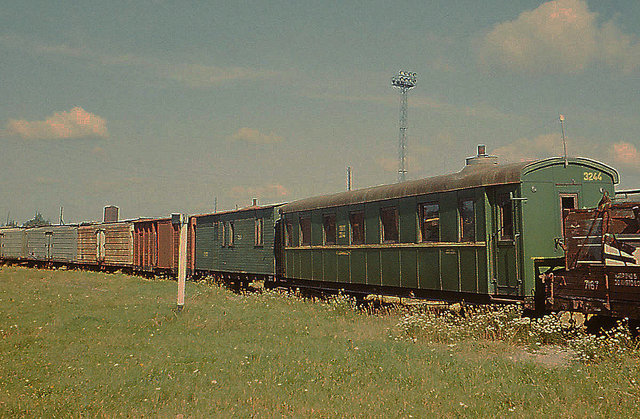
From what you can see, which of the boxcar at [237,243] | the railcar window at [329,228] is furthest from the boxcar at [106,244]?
the railcar window at [329,228]

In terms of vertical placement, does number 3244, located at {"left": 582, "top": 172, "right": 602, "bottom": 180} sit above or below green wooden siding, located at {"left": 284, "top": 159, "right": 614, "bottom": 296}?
above

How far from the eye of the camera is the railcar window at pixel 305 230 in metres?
18.7

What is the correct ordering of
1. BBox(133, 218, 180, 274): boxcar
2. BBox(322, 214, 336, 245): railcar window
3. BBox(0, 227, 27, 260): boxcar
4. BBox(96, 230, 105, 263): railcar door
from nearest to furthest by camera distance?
BBox(322, 214, 336, 245): railcar window
BBox(133, 218, 180, 274): boxcar
BBox(96, 230, 105, 263): railcar door
BBox(0, 227, 27, 260): boxcar

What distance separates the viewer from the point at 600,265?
394 inches

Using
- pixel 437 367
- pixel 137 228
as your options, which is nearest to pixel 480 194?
pixel 437 367

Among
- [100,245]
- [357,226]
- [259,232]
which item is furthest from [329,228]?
[100,245]

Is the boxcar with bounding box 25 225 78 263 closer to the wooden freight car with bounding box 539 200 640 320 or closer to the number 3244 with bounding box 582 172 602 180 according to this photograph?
the number 3244 with bounding box 582 172 602 180

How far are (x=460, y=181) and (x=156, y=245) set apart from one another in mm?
19682

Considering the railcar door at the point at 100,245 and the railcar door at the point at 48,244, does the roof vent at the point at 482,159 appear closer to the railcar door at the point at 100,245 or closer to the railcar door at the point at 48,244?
the railcar door at the point at 100,245

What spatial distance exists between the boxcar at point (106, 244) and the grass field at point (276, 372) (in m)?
18.3

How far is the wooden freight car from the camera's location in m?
9.59

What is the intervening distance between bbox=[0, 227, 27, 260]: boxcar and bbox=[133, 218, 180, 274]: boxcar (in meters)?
17.0

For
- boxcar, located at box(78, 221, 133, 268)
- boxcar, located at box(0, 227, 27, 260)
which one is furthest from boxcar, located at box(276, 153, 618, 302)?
boxcar, located at box(0, 227, 27, 260)

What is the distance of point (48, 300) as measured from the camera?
17.0m
